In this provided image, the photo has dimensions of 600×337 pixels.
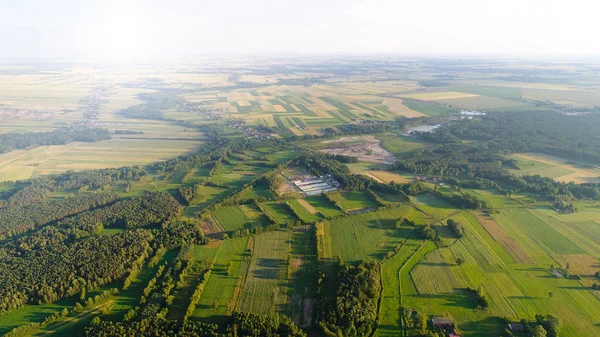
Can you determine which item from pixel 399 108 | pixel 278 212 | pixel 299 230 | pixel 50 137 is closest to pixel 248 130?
pixel 50 137

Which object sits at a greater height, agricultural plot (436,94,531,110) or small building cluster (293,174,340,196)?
agricultural plot (436,94,531,110)

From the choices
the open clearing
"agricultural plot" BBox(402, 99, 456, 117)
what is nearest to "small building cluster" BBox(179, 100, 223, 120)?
the open clearing

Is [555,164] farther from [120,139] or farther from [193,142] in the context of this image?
[120,139]

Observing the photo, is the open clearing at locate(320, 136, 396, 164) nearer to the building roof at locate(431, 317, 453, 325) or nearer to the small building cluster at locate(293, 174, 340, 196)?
the small building cluster at locate(293, 174, 340, 196)

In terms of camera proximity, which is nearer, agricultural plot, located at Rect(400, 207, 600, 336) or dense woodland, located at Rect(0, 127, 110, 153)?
agricultural plot, located at Rect(400, 207, 600, 336)

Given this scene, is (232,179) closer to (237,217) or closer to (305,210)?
(237,217)

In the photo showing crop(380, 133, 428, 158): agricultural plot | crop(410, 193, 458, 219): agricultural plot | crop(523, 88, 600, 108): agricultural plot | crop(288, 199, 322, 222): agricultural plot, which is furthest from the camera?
crop(523, 88, 600, 108): agricultural plot
